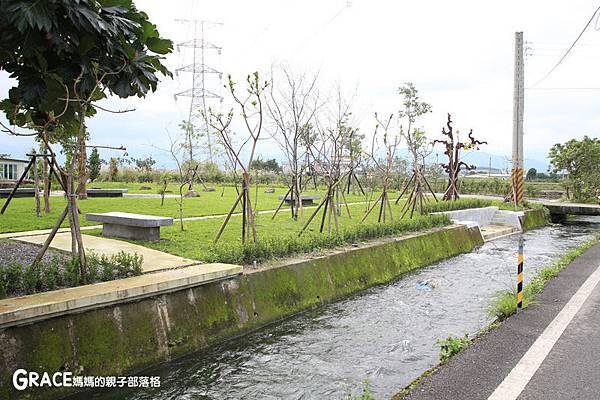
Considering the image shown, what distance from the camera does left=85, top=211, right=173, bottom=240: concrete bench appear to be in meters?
9.17

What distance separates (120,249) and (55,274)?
2.63 meters

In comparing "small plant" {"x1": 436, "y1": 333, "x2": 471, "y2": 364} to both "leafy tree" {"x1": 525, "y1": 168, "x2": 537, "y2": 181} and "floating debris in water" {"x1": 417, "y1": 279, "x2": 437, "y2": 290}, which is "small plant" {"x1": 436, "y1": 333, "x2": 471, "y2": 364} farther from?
"leafy tree" {"x1": 525, "y1": 168, "x2": 537, "y2": 181}

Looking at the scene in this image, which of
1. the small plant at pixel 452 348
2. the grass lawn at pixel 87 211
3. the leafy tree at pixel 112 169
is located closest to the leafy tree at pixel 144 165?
the leafy tree at pixel 112 169

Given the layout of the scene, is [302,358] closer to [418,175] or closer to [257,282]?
[257,282]

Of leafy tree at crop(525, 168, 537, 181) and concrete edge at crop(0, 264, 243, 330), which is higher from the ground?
leafy tree at crop(525, 168, 537, 181)

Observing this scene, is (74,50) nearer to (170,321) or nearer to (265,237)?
(170,321)

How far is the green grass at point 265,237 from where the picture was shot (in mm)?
8255

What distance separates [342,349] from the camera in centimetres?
659

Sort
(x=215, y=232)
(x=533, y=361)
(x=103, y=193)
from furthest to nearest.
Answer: (x=103, y=193) → (x=215, y=232) → (x=533, y=361)

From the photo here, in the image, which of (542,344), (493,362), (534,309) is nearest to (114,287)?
(493,362)

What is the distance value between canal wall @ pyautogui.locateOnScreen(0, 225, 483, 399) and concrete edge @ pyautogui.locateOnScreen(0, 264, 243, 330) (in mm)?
59

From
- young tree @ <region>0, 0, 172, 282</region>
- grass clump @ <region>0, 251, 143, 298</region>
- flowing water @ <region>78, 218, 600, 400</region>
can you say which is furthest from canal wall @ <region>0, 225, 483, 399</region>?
young tree @ <region>0, 0, 172, 282</region>

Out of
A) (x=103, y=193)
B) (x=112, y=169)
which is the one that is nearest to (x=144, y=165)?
(x=112, y=169)

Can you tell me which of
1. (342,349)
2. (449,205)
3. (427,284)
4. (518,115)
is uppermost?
(518,115)
